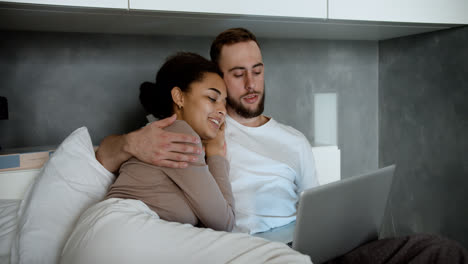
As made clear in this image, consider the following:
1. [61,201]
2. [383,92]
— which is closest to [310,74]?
[383,92]

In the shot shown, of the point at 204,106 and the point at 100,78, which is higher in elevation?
the point at 100,78

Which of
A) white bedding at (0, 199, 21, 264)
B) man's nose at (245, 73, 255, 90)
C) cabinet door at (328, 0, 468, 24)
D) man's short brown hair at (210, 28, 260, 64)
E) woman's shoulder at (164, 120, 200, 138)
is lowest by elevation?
white bedding at (0, 199, 21, 264)

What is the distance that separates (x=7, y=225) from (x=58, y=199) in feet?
0.60

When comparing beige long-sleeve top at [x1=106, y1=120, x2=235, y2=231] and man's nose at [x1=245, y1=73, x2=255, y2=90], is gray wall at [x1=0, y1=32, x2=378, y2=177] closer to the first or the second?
man's nose at [x1=245, y1=73, x2=255, y2=90]

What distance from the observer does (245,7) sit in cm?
167

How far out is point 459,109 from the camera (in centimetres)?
227

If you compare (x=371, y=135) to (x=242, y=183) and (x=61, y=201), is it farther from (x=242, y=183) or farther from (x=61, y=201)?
(x=61, y=201)

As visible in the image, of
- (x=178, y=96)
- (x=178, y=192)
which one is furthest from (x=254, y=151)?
(x=178, y=192)

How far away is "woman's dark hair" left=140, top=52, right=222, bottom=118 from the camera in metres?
1.45

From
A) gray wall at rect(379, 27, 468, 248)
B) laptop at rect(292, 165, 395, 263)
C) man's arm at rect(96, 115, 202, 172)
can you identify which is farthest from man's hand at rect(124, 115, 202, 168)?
gray wall at rect(379, 27, 468, 248)

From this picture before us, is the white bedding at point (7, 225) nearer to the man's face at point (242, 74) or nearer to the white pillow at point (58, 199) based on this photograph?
the white pillow at point (58, 199)

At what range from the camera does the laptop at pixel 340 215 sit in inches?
41.1

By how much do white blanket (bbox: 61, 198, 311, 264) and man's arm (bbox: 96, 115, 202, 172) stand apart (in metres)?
0.22

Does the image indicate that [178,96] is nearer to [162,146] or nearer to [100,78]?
[162,146]
